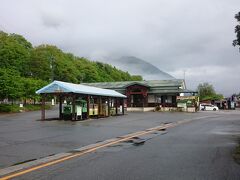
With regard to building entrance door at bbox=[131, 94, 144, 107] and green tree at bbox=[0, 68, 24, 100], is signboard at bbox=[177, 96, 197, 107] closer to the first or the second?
building entrance door at bbox=[131, 94, 144, 107]

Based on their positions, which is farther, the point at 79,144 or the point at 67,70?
the point at 67,70

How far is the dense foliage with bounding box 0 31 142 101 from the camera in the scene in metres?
48.7

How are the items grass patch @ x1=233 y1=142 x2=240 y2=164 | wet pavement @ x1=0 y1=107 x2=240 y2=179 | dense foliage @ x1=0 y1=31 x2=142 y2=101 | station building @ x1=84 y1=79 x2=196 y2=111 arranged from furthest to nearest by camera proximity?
station building @ x1=84 y1=79 x2=196 y2=111
dense foliage @ x1=0 y1=31 x2=142 y2=101
grass patch @ x1=233 y1=142 x2=240 y2=164
wet pavement @ x1=0 y1=107 x2=240 y2=179

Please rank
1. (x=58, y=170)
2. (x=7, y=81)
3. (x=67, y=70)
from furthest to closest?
(x=67, y=70)
(x=7, y=81)
(x=58, y=170)

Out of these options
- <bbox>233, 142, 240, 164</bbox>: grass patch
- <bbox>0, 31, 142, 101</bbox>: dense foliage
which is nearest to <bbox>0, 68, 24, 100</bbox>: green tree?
<bbox>0, 31, 142, 101</bbox>: dense foliage

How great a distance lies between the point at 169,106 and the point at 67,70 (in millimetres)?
34463

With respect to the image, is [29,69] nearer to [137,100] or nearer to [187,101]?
[137,100]

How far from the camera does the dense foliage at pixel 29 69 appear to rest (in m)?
48.7

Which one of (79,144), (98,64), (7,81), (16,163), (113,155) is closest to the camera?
(16,163)

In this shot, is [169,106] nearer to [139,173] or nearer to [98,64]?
[139,173]

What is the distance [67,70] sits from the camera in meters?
83.9

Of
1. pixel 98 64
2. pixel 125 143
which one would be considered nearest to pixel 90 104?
pixel 125 143

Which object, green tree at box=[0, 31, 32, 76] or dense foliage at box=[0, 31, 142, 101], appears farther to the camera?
green tree at box=[0, 31, 32, 76]

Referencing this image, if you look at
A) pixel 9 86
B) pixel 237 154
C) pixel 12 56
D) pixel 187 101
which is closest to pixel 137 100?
pixel 187 101
